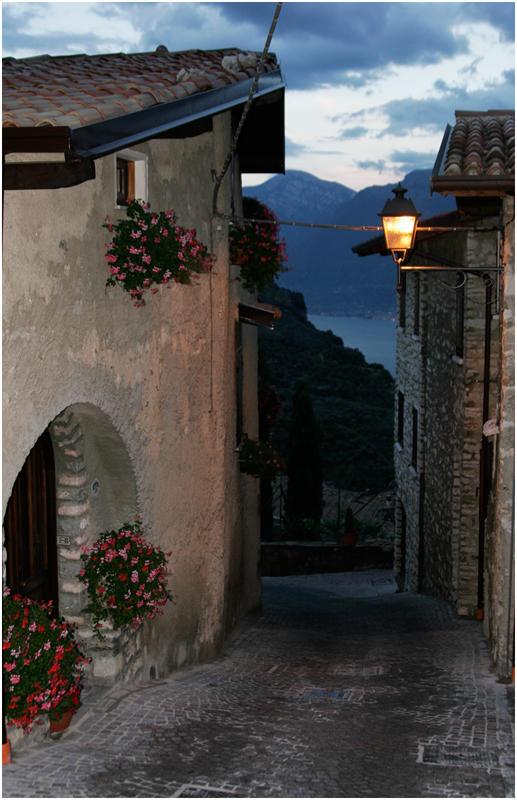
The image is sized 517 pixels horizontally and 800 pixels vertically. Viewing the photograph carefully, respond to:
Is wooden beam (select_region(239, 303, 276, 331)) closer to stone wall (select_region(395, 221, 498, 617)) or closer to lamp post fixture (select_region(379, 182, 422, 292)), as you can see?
stone wall (select_region(395, 221, 498, 617))

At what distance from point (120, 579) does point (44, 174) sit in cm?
313

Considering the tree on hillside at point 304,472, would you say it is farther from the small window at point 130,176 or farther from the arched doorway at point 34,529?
the small window at point 130,176

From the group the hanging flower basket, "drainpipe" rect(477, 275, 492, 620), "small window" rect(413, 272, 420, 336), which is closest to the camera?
the hanging flower basket

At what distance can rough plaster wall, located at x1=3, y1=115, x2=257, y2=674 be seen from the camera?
4484 millimetres

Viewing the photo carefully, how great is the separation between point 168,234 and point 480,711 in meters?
4.56

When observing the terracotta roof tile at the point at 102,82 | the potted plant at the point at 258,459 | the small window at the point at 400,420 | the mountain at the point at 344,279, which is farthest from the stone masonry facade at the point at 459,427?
the mountain at the point at 344,279

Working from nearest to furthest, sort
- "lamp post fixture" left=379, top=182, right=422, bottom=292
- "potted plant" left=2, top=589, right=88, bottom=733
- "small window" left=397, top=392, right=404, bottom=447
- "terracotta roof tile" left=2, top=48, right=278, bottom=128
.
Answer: "potted plant" left=2, top=589, right=88, bottom=733 → "terracotta roof tile" left=2, top=48, right=278, bottom=128 → "lamp post fixture" left=379, top=182, right=422, bottom=292 → "small window" left=397, top=392, right=404, bottom=447

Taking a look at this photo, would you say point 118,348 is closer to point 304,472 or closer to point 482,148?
point 482,148

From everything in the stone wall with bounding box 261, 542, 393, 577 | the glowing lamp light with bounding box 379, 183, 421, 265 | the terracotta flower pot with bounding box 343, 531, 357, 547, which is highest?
the glowing lamp light with bounding box 379, 183, 421, 265

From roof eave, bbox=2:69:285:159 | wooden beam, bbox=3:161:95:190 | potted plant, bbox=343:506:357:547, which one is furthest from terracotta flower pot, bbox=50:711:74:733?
potted plant, bbox=343:506:357:547

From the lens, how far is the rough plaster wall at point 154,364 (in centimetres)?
448

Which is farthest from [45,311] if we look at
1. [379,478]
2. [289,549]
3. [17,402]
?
[379,478]

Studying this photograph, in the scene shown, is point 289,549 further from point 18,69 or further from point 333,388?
point 333,388

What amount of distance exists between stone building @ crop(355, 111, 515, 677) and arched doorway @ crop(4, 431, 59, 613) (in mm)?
4107
